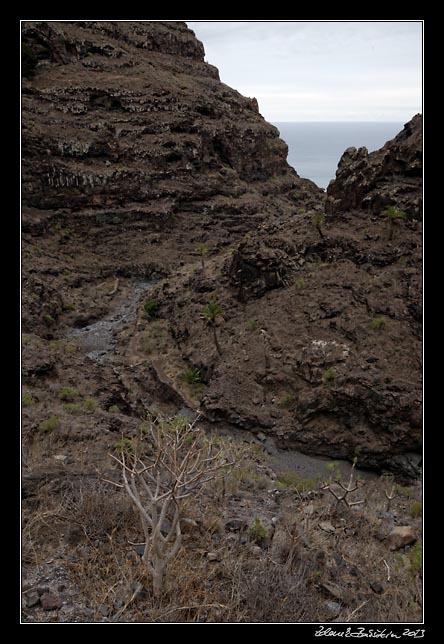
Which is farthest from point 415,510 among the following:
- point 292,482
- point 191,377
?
point 191,377

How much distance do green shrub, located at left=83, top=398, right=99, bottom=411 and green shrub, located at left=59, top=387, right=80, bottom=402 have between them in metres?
0.49

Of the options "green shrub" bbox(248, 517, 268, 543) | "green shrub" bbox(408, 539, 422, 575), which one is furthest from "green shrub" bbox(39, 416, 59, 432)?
"green shrub" bbox(408, 539, 422, 575)

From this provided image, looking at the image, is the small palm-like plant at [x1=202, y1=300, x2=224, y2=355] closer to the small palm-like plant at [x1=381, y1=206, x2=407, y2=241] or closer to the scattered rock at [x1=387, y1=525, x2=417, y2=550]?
the small palm-like plant at [x1=381, y1=206, x2=407, y2=241]

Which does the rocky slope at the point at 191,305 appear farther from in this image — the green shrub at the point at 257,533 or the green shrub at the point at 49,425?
the green shrub at the point at 257,533

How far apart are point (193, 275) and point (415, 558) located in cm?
2195

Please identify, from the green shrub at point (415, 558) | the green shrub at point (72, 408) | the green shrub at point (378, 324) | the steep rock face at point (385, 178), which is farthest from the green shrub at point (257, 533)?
the steep rock face at point (385, 178)

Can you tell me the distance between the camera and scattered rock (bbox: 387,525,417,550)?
32.6 feet

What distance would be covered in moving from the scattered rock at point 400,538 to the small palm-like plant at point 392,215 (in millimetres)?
15694

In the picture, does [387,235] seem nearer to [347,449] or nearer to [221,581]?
[347,449]

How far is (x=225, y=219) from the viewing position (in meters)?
42.6

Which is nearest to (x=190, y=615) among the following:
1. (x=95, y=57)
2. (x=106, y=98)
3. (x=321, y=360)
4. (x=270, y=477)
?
(x=270, y=477)

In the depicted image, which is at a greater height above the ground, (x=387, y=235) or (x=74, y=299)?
(x=387, y=235)

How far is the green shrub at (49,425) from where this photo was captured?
528 inches

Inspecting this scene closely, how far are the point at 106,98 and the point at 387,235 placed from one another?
33.3 meters
